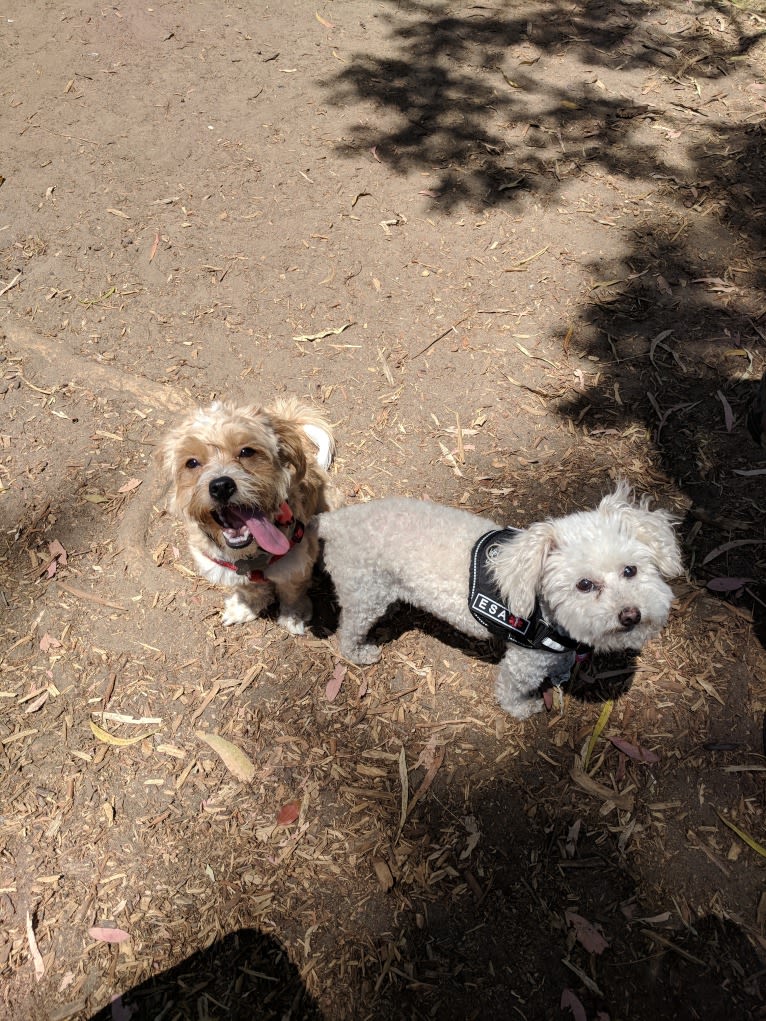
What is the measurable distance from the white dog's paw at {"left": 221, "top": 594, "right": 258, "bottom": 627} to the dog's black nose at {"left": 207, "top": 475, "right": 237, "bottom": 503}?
4.11 feet

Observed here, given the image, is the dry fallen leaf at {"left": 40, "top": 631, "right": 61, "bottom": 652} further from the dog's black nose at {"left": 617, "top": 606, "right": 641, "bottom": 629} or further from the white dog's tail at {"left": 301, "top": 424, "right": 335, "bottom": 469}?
the dog's black nose at {"left": 617, "top": 606, "right": 641, "bottom": 629}

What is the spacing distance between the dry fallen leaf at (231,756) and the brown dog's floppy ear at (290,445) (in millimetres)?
1662

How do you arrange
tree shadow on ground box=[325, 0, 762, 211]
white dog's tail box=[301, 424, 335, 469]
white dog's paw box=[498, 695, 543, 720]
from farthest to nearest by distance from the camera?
tree shadow on ground box=[325, 0, 762, 211], white dog's tail box=[301, 424, 335, 469], white dog's paw box=[498, 695, 543, 720]

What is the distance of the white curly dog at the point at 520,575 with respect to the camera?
2857 mm

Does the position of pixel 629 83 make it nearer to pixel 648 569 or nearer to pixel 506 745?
pixel 648 569

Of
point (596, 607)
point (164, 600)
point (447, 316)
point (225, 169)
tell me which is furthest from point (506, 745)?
point (225, 169)

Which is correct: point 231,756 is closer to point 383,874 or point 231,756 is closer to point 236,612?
point 236,612

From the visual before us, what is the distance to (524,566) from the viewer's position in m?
2.85

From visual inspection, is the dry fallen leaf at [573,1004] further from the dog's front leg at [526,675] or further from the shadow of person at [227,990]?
the dog's front leg at [526,675]

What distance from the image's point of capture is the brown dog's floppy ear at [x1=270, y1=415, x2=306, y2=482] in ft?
11.5

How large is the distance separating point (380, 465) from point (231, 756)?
7.63 ft

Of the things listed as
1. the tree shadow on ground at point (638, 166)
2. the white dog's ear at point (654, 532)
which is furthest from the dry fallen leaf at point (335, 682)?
the tree shadow on ground at point (638, 166)

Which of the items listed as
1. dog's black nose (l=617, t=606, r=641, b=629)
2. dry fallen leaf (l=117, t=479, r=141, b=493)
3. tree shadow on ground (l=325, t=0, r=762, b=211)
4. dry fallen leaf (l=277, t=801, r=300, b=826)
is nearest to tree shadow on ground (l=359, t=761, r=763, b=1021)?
dry fallen leaf (l=277, t=801, r=300, b=826)

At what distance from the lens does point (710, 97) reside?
23.6ft
